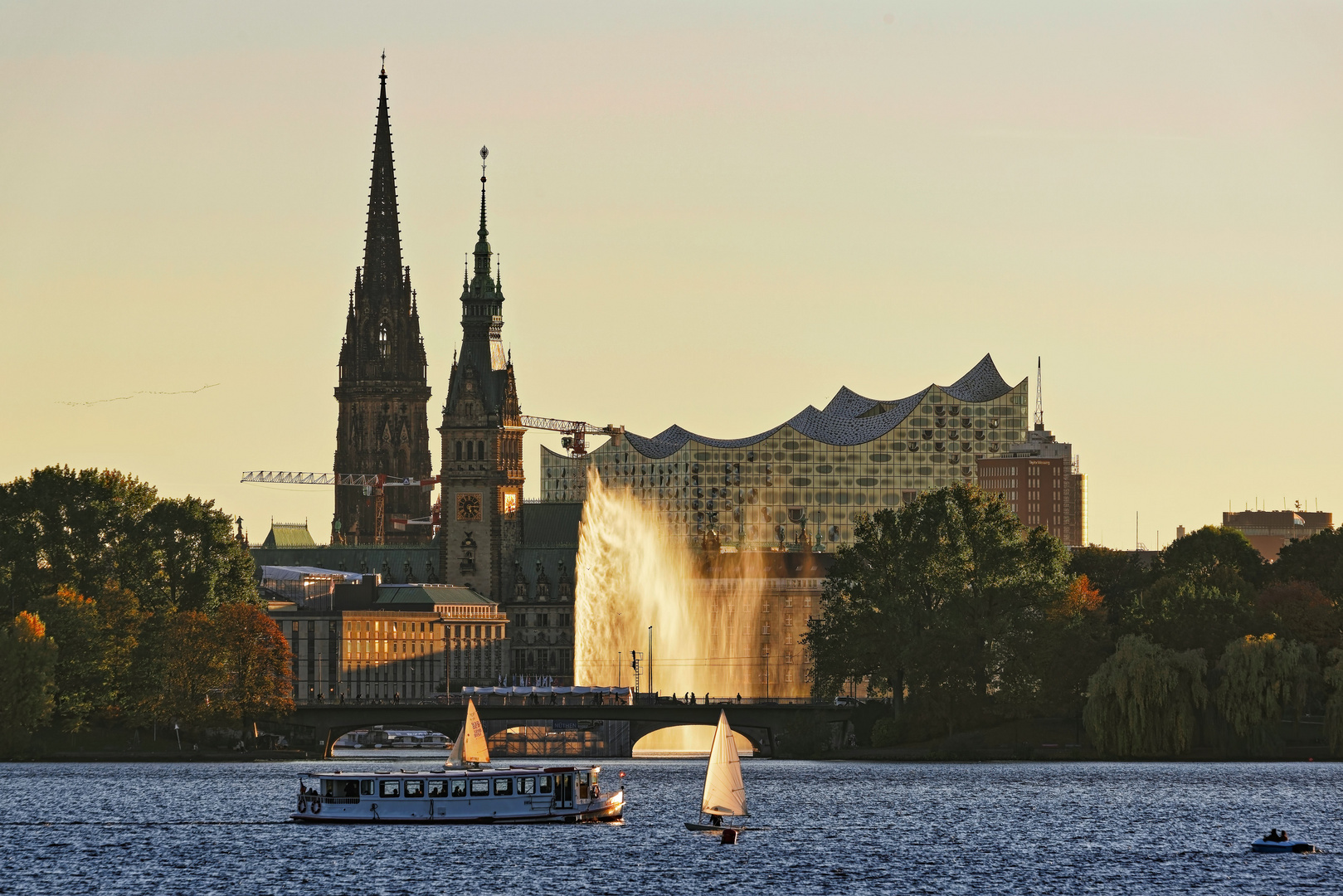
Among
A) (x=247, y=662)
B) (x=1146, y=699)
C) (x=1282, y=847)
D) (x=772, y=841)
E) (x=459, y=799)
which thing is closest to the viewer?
(x=1282, y=847)

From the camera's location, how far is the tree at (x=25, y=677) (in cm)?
17662

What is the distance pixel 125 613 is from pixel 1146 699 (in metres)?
64.5

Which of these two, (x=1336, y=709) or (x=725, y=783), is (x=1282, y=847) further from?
(x=1336, y=709)

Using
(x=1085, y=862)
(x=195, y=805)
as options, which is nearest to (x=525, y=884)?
(x=1085, y=862)

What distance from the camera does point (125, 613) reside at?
186375mm

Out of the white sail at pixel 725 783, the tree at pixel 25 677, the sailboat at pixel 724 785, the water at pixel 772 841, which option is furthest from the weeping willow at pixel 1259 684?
the tree at pixel 25 677

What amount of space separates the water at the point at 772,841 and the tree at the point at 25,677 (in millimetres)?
9144

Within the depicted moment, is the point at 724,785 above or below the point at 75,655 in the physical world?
below

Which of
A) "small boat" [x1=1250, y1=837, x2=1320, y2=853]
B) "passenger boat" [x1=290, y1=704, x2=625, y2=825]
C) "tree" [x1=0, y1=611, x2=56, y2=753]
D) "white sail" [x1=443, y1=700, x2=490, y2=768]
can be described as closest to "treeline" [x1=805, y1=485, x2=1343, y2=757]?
"white sail" [x1=443, y1=700, x2=490, y2=768]

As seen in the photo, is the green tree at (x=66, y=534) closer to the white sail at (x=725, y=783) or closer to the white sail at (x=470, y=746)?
the white sail at (x=470, y=746)

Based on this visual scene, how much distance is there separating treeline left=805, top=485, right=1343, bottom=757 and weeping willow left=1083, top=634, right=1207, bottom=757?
0.09 meters

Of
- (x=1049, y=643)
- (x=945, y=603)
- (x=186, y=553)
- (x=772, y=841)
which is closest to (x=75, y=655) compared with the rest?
(x=186, y=553)

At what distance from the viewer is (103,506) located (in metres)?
193

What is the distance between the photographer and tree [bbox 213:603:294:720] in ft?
625
